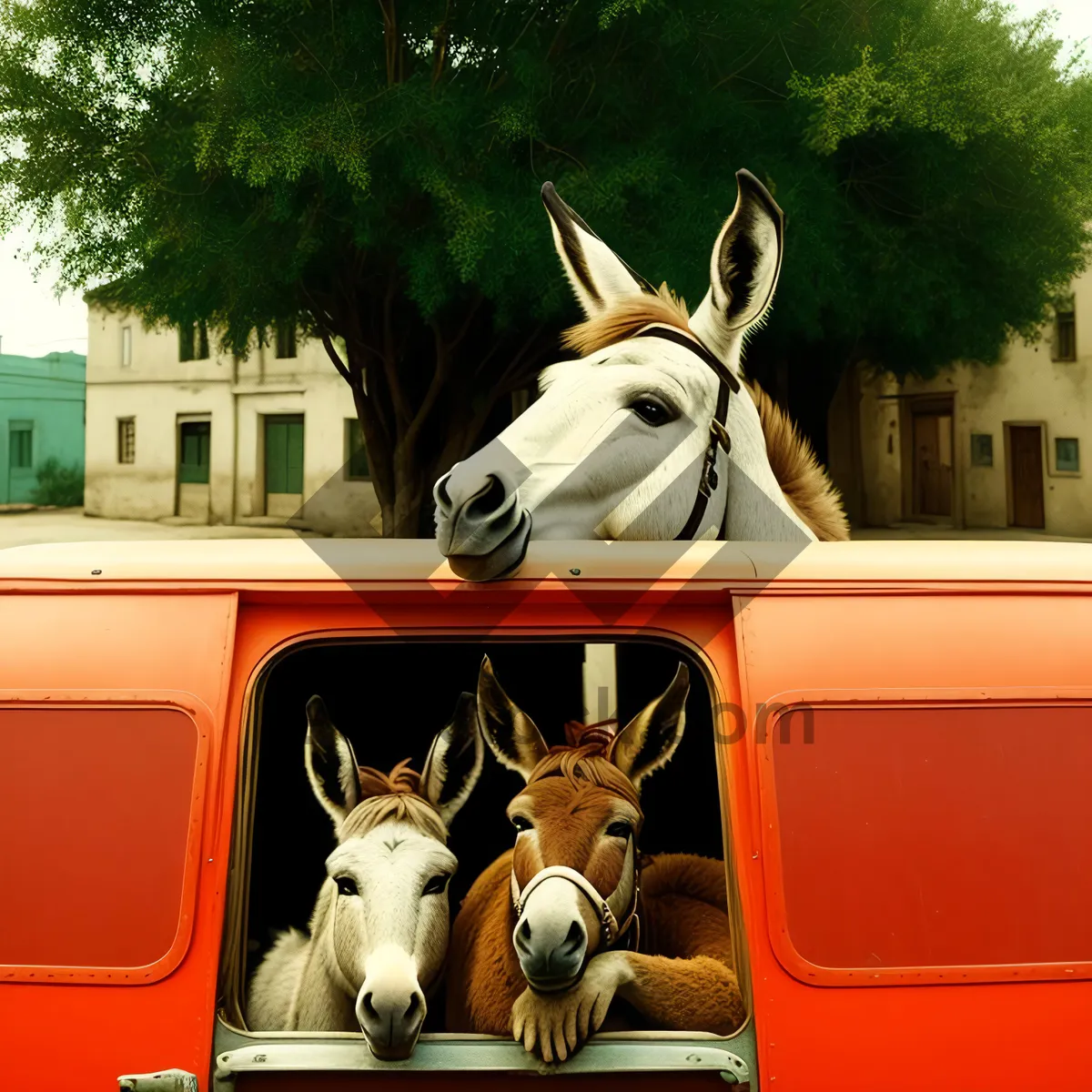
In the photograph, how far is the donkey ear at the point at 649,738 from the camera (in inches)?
101

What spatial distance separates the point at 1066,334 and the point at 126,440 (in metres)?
24.3

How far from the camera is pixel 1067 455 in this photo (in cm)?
2434

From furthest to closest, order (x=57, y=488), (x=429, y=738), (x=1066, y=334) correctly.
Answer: (x=57, y=488), (x=1066, y=334), (x=429, y=738)

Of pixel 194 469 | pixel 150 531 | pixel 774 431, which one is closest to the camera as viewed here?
pixel 774 431

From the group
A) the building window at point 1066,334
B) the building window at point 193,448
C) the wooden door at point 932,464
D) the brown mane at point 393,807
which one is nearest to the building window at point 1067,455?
the building window at point 1066,334

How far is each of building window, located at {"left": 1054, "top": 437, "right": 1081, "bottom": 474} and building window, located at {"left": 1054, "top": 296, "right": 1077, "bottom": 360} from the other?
5.88 ft

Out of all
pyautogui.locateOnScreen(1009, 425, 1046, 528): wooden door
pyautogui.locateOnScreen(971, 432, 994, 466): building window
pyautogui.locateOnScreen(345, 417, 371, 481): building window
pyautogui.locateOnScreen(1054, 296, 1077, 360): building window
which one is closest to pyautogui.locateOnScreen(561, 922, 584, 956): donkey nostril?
pyautogui.locateOnScreen(1009, 425, 1046, 528): wooden door

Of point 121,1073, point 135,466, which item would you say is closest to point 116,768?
point 121,1073

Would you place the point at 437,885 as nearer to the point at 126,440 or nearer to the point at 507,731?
the point at 507,731

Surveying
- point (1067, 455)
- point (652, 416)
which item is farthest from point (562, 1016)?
point (1067, 455)

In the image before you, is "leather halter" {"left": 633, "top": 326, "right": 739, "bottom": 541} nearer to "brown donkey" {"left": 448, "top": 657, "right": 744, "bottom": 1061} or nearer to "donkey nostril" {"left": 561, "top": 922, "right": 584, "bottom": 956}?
"brown donkey" {"left": 448, "top": 657, "right": 744, "bottom": 1061}

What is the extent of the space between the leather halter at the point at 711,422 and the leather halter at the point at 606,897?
130cm

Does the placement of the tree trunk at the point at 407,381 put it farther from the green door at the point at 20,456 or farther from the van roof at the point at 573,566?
the green door at the point at 20,456

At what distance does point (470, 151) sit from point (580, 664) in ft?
30.6
